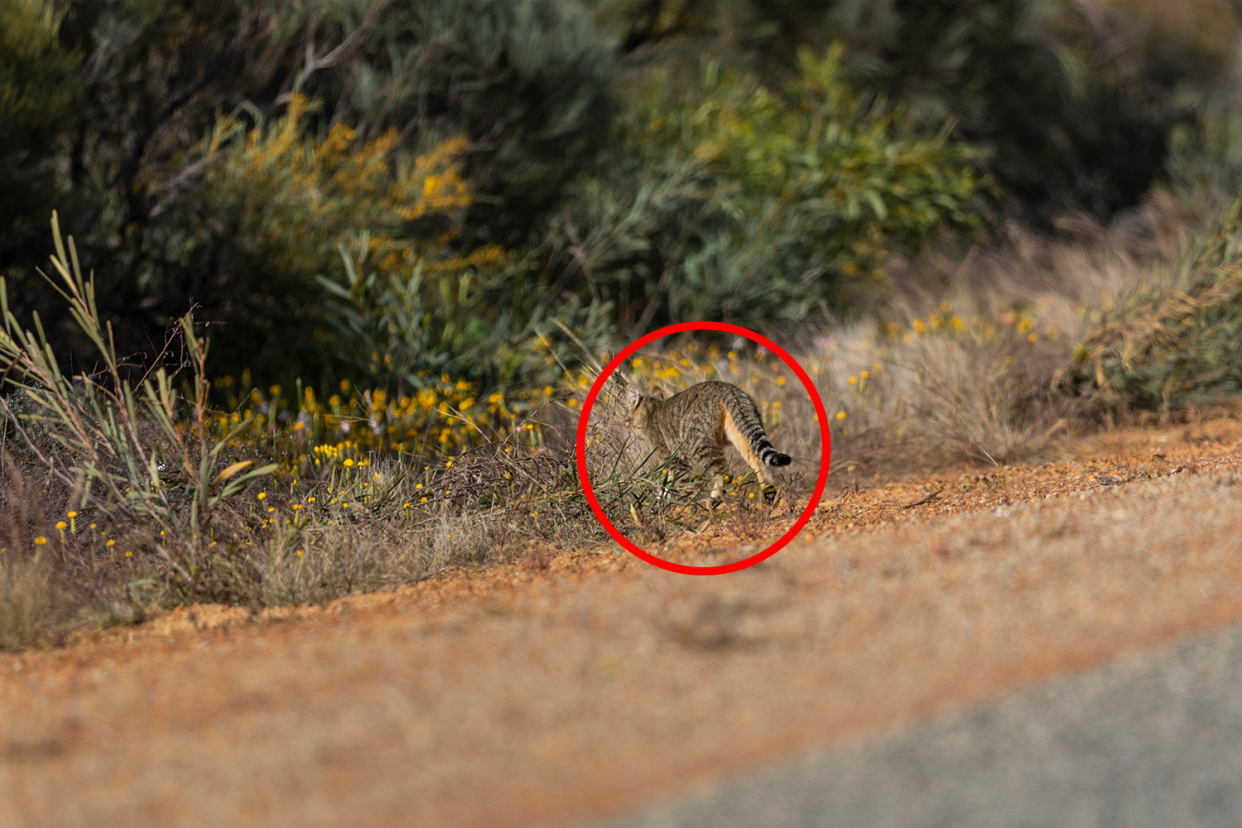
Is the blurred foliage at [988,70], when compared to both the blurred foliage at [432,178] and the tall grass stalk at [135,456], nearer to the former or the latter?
→ the blurred foliage at [432,178]

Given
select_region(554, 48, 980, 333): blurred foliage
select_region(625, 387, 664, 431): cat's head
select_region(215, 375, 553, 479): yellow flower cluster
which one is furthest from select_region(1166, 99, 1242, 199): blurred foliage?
select_region(625, 387, 664, 431): cat's head

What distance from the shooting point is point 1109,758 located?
10.1 feet

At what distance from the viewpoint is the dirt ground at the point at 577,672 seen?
3041 mm

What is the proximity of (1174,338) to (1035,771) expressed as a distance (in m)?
5.91

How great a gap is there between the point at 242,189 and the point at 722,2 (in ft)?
25.8

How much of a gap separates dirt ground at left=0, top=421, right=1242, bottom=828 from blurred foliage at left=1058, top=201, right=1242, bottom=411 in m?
3.39

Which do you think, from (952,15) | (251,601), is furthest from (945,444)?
(952,15)

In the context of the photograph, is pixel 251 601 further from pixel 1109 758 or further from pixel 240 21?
pixel 240 21

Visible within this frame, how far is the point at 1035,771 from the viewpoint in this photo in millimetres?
3014

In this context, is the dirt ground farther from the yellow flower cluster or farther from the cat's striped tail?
the yellow flower cluster

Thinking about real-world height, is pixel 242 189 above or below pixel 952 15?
below

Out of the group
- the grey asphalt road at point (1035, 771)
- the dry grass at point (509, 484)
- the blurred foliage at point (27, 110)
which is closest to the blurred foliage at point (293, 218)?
the blurred foliage at point (27, 110)

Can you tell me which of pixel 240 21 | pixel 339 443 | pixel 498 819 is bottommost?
pixel 339 443

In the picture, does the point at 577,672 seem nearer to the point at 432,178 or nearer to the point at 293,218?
the point at 293,218
